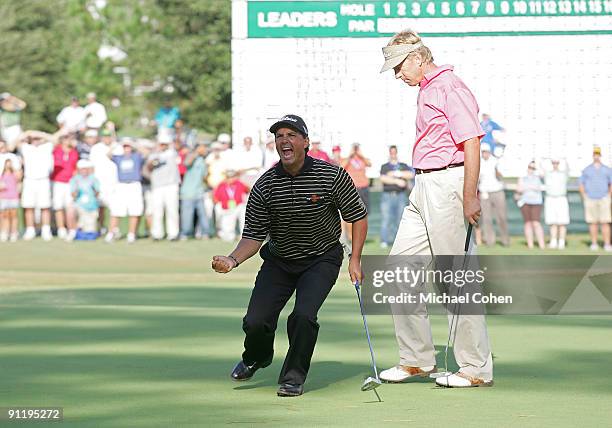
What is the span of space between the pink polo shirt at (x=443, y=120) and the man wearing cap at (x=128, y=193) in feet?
57.0

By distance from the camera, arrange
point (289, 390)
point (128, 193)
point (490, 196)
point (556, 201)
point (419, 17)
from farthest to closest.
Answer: point (128, 193) < point (490, 196) < point (419, 17) < point (556, 201) < point (289, 390)

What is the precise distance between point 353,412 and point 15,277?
12.4 metres

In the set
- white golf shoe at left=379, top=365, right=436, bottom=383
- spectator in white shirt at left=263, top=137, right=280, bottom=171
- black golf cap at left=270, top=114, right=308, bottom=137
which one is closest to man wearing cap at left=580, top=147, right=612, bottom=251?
spectator in white shirt at left=263, top=137, right=280, bottom=171

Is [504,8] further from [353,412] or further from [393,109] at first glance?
[353,412]

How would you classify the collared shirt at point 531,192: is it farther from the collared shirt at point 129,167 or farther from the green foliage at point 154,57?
the green foliage at point 154,57

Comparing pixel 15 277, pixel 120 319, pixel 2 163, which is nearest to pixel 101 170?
pixel 2 163

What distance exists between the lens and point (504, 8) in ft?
85.2

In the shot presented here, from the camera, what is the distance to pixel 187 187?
2694cm

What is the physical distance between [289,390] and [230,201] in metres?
17.5

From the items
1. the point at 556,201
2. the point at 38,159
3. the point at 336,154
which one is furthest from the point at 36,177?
the point at 556,201

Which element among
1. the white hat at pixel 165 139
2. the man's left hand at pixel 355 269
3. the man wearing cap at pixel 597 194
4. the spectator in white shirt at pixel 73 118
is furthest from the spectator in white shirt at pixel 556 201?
the man's left hand at pixel 355 269

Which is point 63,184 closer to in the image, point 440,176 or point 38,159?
point 38,159

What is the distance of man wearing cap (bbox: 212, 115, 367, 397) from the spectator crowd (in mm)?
15973

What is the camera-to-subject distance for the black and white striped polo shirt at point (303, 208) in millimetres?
9250
